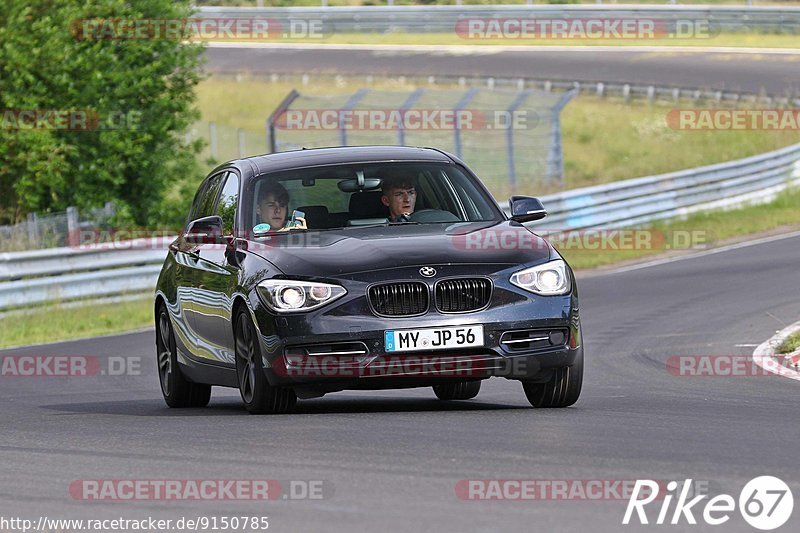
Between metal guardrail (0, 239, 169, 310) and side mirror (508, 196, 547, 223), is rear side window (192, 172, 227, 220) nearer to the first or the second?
side mirror (508, 196, 547, 223)

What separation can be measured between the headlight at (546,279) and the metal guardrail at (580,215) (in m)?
12.9

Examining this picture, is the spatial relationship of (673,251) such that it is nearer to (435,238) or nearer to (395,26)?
(435,238)

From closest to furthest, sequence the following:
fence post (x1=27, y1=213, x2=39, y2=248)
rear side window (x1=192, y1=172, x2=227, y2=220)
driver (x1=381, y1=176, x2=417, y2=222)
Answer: driver (x1=381, y1=176, x2=417, y2=222), rear side window (x1=192, y1=172, x2=227, y2=220), fence post (x1=27, y1=213, x2=39, y2=248)

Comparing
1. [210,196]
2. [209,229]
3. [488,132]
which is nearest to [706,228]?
[488,132]

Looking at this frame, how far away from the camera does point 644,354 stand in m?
14.5

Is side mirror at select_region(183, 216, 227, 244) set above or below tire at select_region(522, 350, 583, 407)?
above

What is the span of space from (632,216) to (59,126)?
9716mm

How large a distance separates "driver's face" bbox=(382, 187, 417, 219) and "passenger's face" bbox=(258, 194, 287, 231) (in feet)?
2.13

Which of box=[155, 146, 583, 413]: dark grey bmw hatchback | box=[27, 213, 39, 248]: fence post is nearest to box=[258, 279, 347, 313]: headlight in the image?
box=[155, 146, 583, 413]: dark grey bmw hatchback

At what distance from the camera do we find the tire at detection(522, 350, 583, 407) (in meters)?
9.62

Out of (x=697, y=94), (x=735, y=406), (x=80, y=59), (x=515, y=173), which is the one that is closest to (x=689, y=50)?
Answer: (x=697, y=94)

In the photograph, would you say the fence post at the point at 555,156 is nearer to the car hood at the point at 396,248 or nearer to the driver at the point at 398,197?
the driver at the point at 398,197

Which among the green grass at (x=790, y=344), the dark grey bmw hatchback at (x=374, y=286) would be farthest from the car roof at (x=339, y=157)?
the green grass at (x=790, y=344)

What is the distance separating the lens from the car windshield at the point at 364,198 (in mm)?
10375
